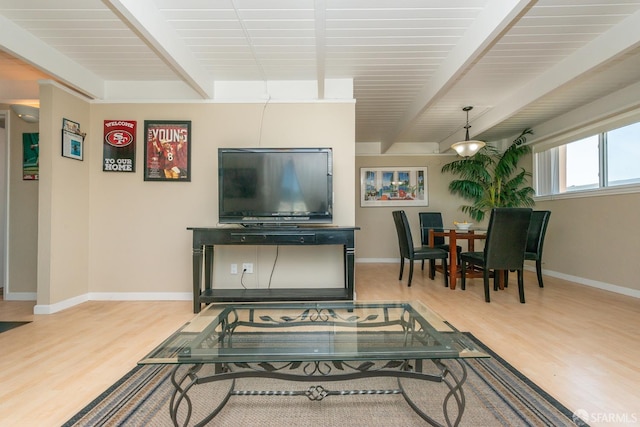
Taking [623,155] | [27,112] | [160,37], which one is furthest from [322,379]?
[623,155]

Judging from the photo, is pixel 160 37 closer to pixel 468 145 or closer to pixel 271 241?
pixel 271 241

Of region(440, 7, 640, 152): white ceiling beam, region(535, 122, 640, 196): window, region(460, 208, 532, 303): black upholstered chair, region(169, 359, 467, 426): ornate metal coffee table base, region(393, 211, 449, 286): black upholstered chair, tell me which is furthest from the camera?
region(393, 211, 449, 286): black upholstered chair

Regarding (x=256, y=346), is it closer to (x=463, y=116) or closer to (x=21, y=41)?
(x=21, y=41)

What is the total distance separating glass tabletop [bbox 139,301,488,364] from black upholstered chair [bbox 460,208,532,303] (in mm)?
1761

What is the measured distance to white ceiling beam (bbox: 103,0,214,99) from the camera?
1946 mm

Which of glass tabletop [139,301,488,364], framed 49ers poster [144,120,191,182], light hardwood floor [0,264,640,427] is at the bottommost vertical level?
light hardwood floor [0,264,640,427]

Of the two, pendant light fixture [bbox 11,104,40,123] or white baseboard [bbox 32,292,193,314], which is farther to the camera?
white baseboard [bbox 32,292,193,314]

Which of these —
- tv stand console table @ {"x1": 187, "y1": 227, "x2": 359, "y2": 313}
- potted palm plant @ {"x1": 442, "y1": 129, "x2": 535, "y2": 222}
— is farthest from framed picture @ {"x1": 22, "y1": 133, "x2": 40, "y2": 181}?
potted palm plant @ {"x1": 442, "y1": 129, "x2": 535, "y2": 222}

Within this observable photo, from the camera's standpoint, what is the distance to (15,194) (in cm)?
335

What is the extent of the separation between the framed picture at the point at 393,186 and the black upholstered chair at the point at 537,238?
87.4 inches

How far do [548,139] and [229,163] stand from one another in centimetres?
463

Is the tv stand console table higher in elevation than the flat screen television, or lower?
lower

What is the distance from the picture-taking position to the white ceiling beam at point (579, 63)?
2.31 metres

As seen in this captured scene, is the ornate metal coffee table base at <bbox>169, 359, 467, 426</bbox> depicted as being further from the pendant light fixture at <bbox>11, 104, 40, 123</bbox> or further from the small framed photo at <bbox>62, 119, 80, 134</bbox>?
the pendant light fixture at <bbox>11, 104, 40, 123</bbox>
